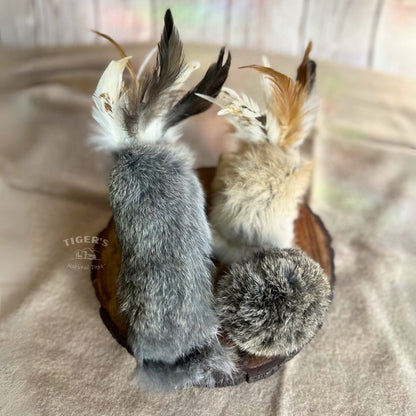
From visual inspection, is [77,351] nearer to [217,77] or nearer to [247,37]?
[217,77]

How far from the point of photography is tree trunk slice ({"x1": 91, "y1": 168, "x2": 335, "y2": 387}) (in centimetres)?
61

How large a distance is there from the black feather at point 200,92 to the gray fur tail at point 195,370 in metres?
0.30

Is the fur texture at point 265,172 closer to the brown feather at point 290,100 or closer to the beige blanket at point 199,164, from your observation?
the brown feather at point 290,100

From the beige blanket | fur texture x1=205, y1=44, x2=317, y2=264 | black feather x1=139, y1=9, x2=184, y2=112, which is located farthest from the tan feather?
the beige blanket

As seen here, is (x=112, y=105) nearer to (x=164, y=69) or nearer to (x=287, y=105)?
(x=164, y=69)

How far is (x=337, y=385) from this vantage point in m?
0.68

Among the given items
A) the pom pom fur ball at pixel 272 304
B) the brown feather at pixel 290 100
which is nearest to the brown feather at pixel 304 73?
the brown feather at pixel 290 100

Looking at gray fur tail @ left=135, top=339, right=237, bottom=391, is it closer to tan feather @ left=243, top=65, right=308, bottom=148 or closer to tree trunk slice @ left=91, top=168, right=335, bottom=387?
tree trunk slice @ left=91, top=168, right=335, bottom=387

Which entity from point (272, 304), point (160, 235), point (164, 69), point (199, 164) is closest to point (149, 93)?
point (164, 69)

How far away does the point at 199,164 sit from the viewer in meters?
0.98

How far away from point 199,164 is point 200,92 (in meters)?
0.38

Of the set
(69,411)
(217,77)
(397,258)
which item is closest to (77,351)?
(69,411)

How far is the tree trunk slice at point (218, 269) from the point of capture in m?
0.61

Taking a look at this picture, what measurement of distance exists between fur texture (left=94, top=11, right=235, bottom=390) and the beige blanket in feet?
0.25
